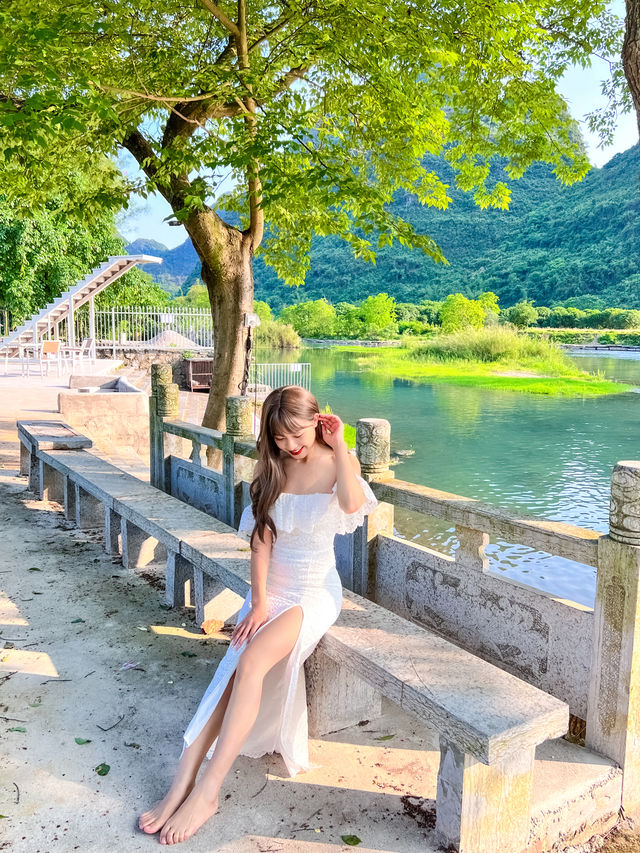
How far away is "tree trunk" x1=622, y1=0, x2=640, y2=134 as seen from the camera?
4129 millimetres

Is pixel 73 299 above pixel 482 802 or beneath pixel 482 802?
above

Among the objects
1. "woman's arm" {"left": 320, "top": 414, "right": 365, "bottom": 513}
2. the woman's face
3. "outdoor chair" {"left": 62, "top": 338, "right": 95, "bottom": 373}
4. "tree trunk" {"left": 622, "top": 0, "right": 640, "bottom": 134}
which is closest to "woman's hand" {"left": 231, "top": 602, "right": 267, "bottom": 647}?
"woman's arm" {"left": 320, "top": 414, "right": 365, "bottom": 513}

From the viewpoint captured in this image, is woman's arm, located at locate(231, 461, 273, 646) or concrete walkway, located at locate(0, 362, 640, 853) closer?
concrete walkway, located at locate(0, 362, 640, 853)

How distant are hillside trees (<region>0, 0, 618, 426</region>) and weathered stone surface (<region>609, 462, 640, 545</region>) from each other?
12.8ft

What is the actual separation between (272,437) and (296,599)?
0.67 meters

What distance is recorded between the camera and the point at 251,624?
275cm

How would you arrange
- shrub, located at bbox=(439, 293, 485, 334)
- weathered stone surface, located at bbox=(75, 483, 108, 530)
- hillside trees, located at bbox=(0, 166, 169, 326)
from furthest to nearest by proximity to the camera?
shrub, located at bbox=(439, 293, 485, 334) < hillside trees, located at bbox=(0, 166, 169, 326) < weathered stone surface, located at bbox=(75, 483, 108, 530)

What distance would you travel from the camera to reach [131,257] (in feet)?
59.0

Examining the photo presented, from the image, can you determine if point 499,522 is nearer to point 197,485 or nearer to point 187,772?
point 187,772

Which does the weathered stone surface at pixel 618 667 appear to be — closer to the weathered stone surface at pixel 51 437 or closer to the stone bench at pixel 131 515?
the stone bench at pixel 131 515

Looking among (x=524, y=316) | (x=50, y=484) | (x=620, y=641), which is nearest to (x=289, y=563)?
(x=620, y=641)

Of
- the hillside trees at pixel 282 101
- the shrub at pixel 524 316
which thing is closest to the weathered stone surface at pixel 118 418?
the hillside trees at pixel 282 101

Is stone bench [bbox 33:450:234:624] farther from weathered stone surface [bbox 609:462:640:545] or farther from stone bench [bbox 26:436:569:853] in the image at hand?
weathered stone surface [bbox 609:462:640:545]

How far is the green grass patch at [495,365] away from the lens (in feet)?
106
